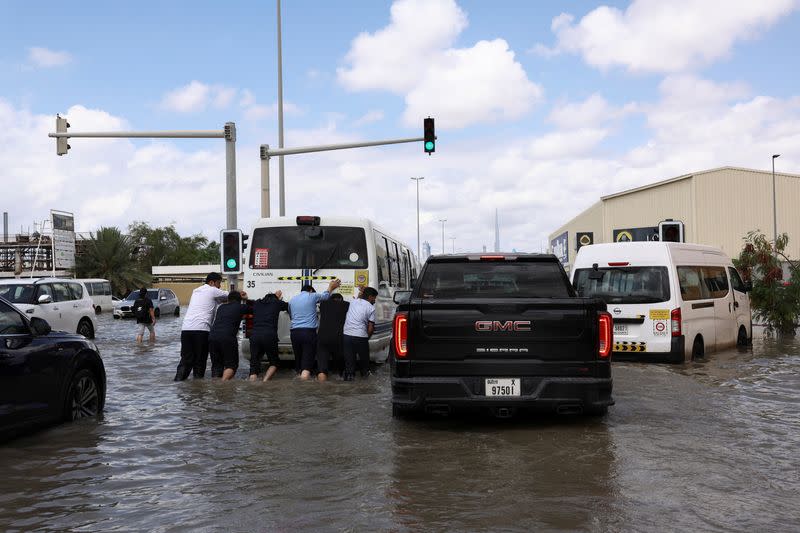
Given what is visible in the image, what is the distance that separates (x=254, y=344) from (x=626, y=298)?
6.21m

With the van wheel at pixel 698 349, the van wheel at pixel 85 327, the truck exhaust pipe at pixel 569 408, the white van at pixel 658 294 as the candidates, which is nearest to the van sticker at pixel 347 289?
the white van at pixel 658 294

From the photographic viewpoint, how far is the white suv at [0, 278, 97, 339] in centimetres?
1903

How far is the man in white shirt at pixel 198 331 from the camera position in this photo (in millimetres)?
12789

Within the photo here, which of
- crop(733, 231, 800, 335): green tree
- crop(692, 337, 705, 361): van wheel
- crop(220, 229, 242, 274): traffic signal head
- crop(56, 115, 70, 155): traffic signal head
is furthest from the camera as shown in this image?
crop(733, 231, 800, 335): green tree

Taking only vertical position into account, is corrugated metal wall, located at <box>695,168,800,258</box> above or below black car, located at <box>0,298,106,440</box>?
above

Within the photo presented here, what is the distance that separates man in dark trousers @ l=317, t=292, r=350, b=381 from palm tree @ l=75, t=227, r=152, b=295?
2280 inches

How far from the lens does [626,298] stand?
13727mm

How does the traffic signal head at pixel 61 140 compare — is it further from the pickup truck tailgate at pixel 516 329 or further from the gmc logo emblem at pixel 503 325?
the gmc logo emblem at pixel 503 325

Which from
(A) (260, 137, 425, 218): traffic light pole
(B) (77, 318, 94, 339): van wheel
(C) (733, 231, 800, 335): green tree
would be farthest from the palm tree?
(C) (733, 231, 800, 335): green tree

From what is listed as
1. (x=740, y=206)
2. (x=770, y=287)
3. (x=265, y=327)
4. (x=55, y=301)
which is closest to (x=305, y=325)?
(x=265, y=327)

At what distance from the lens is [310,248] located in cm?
1434

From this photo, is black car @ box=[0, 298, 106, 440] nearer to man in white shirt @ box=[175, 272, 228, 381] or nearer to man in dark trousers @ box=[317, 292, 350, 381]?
man in white shirt @ box=[175, 272, 228, 381]

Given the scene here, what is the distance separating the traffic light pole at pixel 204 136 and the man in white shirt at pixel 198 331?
4858 millimetres

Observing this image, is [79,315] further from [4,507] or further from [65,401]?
[4,507]
